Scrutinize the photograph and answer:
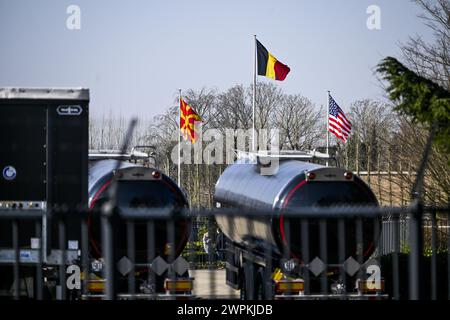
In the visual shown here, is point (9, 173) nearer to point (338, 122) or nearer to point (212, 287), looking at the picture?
point (212, 287)

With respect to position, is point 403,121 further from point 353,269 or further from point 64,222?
point 64,222

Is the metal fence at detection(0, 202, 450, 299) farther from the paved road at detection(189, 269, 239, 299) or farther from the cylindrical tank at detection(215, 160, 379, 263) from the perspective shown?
the cylindrical tank at detection(215, 160, 379, 263)

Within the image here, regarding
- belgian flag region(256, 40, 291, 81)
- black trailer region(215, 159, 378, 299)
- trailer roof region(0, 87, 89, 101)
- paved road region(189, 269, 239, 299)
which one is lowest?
paved road region(189, 269, 239, 299)

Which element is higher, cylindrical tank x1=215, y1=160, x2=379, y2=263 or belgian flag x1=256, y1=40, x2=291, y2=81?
belgian flag x1=256, y1=40, x2=291, y2=81

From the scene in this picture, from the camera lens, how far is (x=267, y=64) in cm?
3497

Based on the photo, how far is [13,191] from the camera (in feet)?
44.7

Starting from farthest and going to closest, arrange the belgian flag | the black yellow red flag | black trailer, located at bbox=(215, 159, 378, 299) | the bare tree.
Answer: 1. the bare tree
2. the black yellow red flag
3. the belgian flag
4. black trailer, located at bbox=(215, 159, 378, 299)

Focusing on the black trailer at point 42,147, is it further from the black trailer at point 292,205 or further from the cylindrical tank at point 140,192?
the black trailer at point 292,205

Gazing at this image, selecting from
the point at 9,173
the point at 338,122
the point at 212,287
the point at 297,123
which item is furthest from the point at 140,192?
the point at 297,123

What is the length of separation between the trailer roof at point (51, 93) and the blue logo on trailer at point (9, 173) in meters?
1.08

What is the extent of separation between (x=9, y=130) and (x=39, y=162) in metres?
0.66

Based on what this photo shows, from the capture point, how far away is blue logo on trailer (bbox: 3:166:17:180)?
538 inches

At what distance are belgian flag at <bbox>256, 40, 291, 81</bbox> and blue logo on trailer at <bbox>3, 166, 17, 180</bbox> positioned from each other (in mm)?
21450

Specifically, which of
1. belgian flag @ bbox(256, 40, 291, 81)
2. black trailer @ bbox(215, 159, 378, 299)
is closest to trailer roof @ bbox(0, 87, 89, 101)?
black trailer @ bbox(215, 159, 378, 299)
